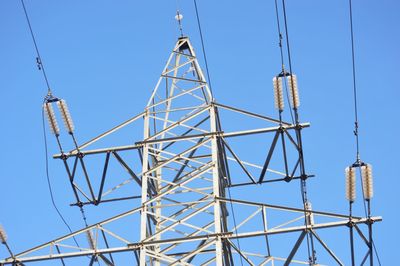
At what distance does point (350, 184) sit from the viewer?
23.6 metres

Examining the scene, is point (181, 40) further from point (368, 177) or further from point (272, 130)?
point (368, 177)

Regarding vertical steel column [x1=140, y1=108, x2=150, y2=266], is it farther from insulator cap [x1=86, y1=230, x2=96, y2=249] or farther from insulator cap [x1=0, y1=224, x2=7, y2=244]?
insulator cap [x1=0, y1=224, x2=7, y2=244]

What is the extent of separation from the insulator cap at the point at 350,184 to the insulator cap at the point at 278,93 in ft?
8.43

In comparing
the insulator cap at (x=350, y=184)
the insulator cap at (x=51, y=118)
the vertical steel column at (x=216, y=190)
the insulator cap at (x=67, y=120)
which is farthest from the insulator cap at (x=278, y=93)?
the insulator cap at (x=51, y=118)

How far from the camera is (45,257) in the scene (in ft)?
77.7

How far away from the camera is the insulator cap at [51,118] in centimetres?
2542

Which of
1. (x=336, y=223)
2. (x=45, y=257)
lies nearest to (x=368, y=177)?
(x=336, y=223)

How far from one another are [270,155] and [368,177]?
3.03 metres

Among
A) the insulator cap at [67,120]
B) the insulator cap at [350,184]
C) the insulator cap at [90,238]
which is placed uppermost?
the insulator cap at [67,120]

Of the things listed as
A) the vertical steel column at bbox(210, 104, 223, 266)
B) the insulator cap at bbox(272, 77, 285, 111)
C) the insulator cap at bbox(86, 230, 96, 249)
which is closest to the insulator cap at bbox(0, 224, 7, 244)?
the insulator cap at bbox(86, 230, 96, 249)

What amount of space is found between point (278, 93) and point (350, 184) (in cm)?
298

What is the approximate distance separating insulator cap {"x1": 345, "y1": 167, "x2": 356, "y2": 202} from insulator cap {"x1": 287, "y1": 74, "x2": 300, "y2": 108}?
211 centimetres

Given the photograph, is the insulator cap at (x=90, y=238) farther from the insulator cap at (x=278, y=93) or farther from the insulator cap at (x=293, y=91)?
the insulator cap at (x=293, y=91)

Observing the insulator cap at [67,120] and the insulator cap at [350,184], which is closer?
the insulator cap at [350,184]
